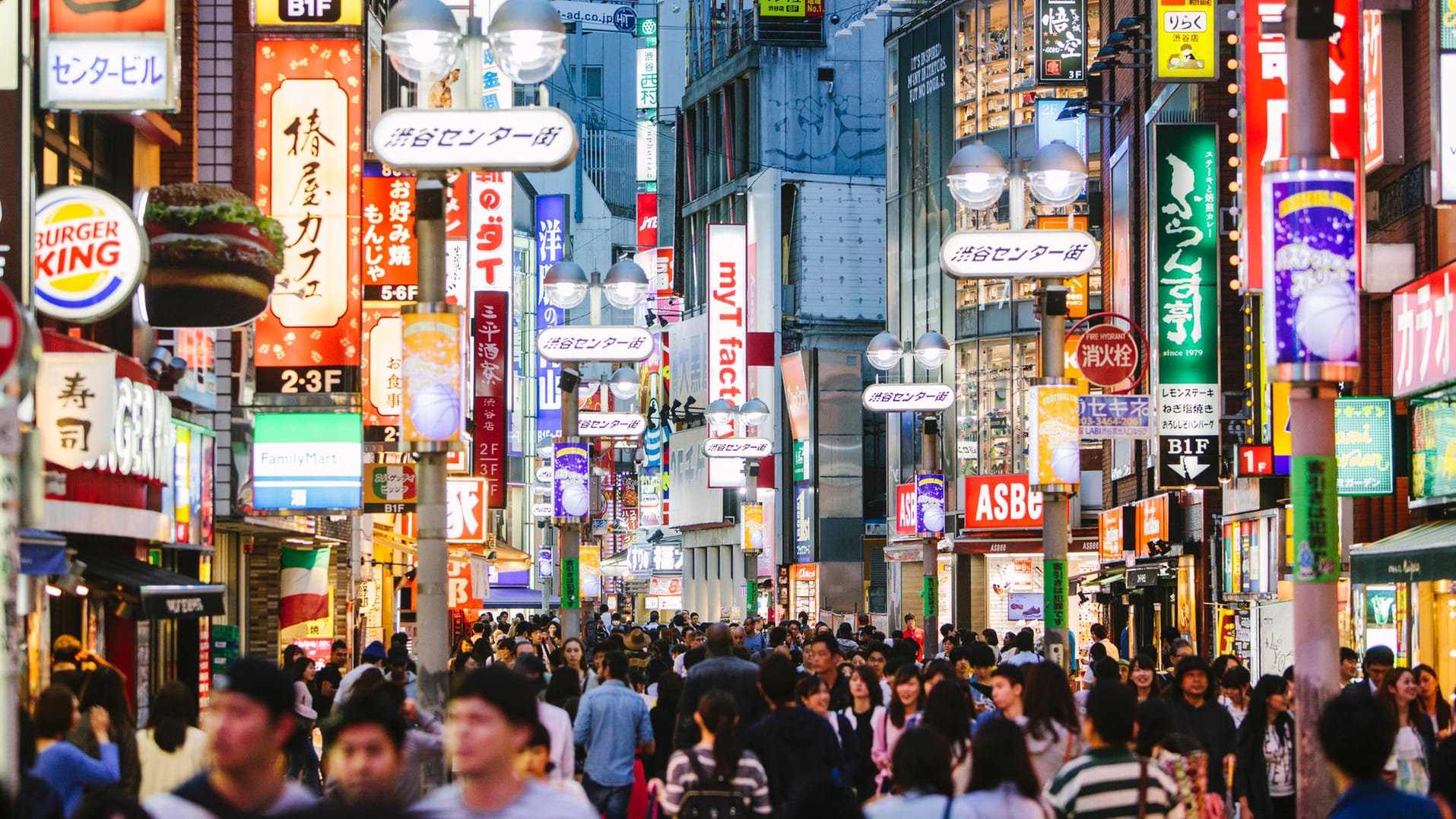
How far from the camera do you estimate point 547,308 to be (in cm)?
8388

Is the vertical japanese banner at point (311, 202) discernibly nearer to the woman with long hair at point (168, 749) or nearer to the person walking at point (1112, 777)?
the woman with long hair at point (168, 749)

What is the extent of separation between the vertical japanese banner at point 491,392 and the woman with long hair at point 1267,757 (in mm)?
17636

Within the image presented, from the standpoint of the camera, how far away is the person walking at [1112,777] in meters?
8.22

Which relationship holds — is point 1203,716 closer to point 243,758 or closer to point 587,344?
point 243,758

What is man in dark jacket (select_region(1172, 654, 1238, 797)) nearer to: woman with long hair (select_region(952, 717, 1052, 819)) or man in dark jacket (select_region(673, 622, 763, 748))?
man in dark jacket (select_region(673, 622, 763, 748))

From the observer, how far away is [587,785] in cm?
1388

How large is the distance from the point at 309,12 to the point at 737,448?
679 inches

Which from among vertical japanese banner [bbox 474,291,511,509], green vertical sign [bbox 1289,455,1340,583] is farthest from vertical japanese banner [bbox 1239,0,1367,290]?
vertical japanese banner [bbox 474,291,511,509]

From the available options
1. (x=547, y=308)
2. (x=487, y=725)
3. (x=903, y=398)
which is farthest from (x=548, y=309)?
(x=487, y=725)

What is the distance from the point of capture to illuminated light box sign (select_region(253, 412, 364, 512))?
75.6 feet

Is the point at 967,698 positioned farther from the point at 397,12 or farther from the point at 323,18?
the point at 323,18

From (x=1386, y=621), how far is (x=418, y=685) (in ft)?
43.7

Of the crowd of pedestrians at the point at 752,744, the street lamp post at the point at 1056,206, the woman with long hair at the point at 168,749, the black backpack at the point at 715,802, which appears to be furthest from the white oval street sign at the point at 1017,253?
the black backpack at the point at 715,802

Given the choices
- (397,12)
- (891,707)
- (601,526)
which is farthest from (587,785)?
(601,526)
